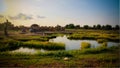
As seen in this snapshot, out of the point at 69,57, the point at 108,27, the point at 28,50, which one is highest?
the point at 108,27

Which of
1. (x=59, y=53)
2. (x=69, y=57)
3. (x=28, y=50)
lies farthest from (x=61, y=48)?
(x=28, y=50)

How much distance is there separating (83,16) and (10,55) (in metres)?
1.47

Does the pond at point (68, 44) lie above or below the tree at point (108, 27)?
below

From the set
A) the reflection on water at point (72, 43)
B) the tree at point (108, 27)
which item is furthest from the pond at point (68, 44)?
the tree at point (108, 27)

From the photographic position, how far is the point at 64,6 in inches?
146

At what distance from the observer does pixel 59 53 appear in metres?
3.59

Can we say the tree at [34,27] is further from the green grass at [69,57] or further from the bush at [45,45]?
the green grass at [69,57]

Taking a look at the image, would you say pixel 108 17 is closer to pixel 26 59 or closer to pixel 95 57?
pixel 95 57

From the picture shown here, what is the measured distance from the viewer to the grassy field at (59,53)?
348 centimetres

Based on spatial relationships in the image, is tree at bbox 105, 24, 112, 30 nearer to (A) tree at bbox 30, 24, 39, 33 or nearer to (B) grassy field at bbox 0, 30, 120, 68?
(B) grassy field at bbox 0, 30, 120, 68

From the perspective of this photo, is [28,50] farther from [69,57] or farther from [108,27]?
[108,27]

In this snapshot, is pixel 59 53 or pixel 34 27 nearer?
pixel 59 53

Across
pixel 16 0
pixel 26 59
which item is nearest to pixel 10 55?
pixel 26 59

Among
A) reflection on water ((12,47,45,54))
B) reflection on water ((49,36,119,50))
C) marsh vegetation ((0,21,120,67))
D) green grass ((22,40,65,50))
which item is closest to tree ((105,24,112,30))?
marsh vegetation ((0,21,120,67))
